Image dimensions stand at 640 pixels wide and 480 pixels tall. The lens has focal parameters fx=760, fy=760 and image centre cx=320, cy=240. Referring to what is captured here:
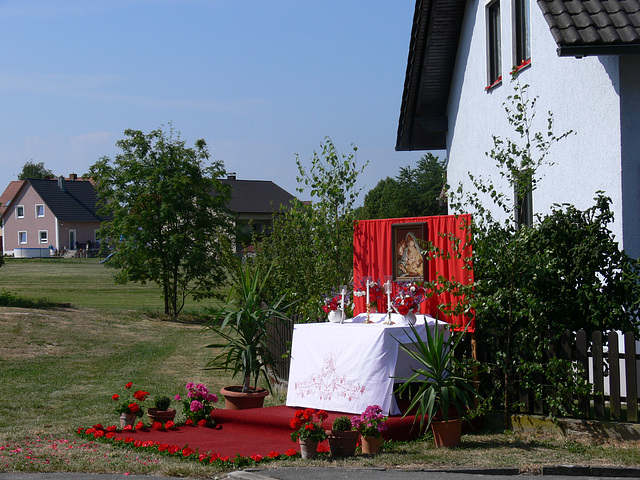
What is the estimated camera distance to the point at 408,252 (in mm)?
10781

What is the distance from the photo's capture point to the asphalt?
6.82 metres

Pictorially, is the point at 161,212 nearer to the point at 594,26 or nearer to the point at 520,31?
the point at 520,31

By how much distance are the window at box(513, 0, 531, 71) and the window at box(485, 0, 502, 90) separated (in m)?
1.07

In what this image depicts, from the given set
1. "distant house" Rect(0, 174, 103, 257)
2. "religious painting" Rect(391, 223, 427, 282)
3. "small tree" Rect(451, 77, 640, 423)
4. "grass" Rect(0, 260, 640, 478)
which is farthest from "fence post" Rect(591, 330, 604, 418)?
"distant house" Rect(0, 174, 103, 257)

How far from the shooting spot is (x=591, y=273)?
8.45 m

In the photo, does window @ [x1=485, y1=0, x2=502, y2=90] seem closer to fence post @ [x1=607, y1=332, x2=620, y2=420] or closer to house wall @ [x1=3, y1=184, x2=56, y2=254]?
fence post @ [x1=607, y1=332, x2=620, y2=420]

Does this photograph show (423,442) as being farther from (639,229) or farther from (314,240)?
(314,240)

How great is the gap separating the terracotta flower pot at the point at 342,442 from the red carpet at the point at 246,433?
631 millimetres

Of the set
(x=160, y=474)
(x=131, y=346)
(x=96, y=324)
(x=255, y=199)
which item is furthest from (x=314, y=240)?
(x=255, y=199)

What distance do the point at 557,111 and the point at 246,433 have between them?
6266 millimetres

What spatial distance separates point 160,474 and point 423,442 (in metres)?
2.95

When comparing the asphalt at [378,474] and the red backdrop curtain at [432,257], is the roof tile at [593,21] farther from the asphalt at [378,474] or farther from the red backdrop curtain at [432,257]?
the asphalt at [378,474]

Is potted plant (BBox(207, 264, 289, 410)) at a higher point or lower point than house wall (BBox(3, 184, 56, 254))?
lower

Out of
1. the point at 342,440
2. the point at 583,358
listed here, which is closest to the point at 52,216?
the point at 342,440
